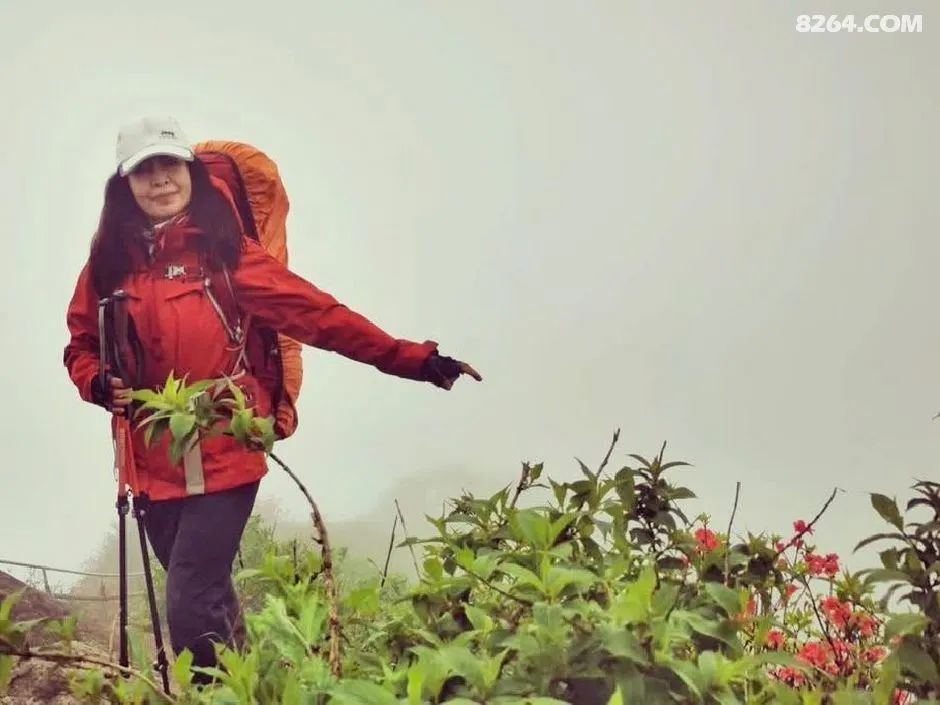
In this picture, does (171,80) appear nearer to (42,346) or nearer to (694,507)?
(42,346)

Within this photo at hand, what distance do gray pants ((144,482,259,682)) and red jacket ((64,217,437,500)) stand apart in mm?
34

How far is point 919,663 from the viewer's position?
1.94ft

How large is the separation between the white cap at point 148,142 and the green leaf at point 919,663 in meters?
1.50

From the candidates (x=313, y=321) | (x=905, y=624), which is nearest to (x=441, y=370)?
→ (x=313, y=321)

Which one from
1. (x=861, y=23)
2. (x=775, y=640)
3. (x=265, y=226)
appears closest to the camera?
(x=775, y=640)

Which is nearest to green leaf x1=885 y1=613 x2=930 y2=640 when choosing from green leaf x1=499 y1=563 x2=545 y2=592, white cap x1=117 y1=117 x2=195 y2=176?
green leaf x1=499 y1=563 x2=545 y2=592

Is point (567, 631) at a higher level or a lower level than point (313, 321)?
lower

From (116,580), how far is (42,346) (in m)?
0.62

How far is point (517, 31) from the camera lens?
208 cm

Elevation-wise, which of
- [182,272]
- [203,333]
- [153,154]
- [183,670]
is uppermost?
[153,154]

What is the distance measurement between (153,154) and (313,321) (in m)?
0.43

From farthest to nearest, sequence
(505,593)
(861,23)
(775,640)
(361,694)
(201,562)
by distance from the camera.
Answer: (861,23) → (201,562) → (775,640) → (505,593) → (361,694)

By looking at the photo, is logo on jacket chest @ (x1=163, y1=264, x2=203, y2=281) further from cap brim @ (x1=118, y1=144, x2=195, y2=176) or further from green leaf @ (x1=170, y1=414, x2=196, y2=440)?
green leaf @ (x1=170, y1=414, x2=196, y2=440)

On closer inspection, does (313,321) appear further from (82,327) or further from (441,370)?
(82,327)
